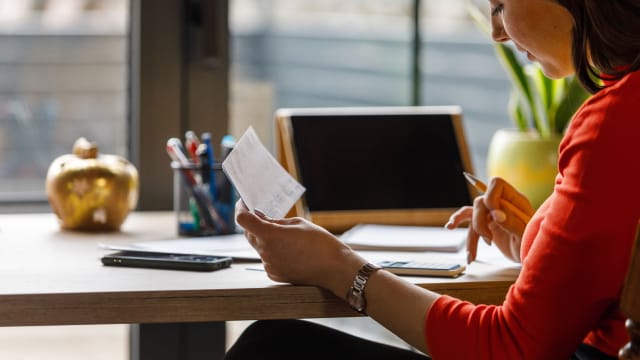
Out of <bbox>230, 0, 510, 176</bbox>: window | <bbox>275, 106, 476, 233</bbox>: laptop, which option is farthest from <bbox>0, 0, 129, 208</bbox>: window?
<bbox>275, 106, 476, 233</bbox>: laptop

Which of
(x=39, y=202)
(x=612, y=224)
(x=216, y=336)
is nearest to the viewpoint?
(x=612, y=224)

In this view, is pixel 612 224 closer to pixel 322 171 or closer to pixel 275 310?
pixel 275 310

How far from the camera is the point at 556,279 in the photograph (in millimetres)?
1114

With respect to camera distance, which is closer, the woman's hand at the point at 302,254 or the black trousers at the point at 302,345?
the woman's hand at the point at 302,254

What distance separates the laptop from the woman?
1.78ft

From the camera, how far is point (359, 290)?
49.4 inches

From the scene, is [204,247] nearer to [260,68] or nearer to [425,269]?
[425,269]

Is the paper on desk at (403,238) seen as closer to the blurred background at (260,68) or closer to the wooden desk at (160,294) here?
the wooden desk at (160,294)

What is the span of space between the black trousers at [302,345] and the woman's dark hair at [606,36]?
0.52 meters

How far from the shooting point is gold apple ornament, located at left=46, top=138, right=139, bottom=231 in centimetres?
182

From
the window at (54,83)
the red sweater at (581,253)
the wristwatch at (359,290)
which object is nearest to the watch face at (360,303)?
the wristwatch at (359,290)

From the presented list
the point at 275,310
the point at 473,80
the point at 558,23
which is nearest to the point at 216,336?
the point at 275,310

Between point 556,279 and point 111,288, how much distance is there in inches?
22.0

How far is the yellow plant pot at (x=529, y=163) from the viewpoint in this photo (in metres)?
2.05
